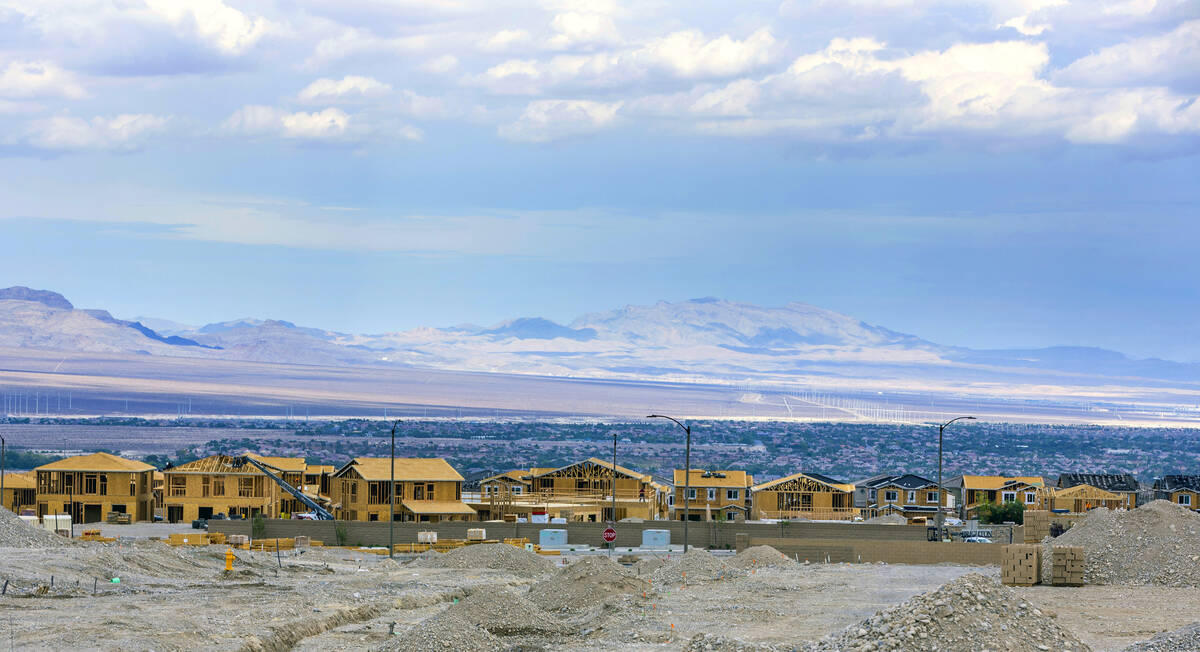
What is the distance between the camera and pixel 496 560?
235 feet

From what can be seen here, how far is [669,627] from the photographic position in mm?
49469

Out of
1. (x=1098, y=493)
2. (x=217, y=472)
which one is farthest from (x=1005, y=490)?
(x=217, y=472)

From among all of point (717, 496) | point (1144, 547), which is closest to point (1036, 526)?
point (1144, 547)

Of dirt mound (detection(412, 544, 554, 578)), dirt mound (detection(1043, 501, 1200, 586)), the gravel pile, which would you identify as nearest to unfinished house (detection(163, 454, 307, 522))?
dirt mound (detection(412, 544, 554, 578))

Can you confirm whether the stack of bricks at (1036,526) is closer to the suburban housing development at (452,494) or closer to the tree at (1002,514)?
the suburban housing development at (452,494)

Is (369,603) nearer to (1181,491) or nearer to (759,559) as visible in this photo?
(759,559)

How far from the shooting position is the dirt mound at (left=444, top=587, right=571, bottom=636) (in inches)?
1924

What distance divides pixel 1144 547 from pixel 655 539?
2831 centimetres

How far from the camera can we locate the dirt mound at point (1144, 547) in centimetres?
6262

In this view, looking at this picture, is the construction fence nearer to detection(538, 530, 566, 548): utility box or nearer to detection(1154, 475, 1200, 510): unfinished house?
detection(538, 530, 566, 548): utility box

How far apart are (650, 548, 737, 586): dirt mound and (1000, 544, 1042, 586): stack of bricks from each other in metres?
11.3

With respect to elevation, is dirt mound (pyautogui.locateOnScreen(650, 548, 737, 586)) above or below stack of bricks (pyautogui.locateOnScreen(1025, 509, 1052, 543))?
below

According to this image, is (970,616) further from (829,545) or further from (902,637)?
(829,545)

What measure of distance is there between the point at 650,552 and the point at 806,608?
1173 inches
